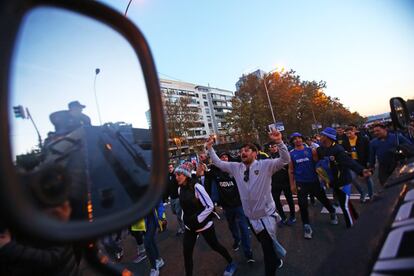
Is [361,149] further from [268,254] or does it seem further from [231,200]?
[268,254]

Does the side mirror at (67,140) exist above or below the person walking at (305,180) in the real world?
above

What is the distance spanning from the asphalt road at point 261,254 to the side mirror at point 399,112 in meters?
2.17

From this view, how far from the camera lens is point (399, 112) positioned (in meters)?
3.10

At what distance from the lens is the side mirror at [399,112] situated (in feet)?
9.42

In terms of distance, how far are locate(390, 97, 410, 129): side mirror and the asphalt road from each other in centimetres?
217

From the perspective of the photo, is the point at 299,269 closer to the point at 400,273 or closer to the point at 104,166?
the point at 400,273

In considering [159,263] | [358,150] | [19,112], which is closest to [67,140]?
[19,112]

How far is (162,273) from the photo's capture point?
5.15 metres

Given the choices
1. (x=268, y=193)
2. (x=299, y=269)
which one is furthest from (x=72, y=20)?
(x=299, y=269)

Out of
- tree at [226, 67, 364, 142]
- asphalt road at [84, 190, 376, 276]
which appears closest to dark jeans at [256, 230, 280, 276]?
asphalt road at [84, 190, 376, 276]

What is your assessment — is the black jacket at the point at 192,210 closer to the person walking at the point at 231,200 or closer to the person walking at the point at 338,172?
the person walking at the point at 231,200

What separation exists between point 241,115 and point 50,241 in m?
35.2

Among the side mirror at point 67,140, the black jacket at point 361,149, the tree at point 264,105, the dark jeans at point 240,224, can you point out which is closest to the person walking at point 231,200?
the dark jeans at point 240,224

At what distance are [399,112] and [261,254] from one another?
11.3ft
